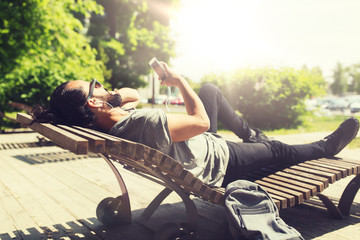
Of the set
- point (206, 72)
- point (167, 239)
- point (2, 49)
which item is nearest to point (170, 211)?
point (167, 239)

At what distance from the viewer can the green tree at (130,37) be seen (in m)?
18.4

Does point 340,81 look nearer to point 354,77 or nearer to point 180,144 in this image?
point 354,77

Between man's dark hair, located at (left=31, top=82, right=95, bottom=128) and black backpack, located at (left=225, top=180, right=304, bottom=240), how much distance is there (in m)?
1.14

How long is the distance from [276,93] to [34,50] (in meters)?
9.04

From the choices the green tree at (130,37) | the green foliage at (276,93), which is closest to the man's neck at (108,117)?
the green foliage at (276,93)

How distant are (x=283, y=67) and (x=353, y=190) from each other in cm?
1071

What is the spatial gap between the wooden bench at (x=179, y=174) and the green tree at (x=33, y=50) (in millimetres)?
6517

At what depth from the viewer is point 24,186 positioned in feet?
13.2

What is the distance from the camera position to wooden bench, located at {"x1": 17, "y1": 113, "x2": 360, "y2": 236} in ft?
5.98

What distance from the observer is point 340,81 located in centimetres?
8138

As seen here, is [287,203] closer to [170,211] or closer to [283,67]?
[170,211]

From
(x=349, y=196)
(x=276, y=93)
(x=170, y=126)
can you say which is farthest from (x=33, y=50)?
(x=349, y=196)

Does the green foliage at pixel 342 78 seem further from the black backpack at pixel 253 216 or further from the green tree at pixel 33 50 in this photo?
the black backpack at pixel 253 216

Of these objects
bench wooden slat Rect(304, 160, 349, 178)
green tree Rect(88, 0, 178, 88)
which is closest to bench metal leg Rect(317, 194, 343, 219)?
bench wooden slat Rect(304, 160, 349, 178)
